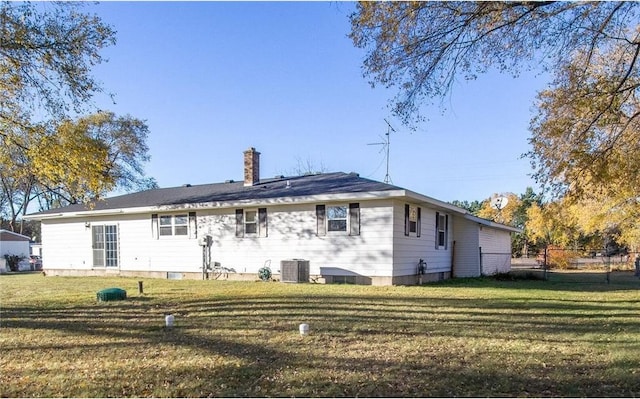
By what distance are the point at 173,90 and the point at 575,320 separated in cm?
1110

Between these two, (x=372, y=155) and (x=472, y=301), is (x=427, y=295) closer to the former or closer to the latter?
(x=472, y=301)

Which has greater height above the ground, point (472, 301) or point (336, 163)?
point (336, 163)

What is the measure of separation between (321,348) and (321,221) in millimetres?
8305

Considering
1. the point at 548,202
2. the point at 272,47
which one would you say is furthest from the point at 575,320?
the point at 272,47

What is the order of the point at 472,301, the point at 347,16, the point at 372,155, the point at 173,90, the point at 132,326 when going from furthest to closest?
1. the point at 372,155
2. the point at 173,90
3. the point at 472,301
4. the point at 347,16
5. the point at 132,326

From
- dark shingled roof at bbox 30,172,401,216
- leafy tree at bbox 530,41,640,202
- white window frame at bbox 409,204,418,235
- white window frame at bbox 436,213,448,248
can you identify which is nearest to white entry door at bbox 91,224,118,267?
dark shingled roof at bbox 30,172,401,216

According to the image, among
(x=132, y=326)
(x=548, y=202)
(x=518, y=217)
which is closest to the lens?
(x=132, y=326)

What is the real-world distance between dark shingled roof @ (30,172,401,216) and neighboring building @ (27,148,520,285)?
49 millimetres

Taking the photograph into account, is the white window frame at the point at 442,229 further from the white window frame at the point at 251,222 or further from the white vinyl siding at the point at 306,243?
the white window frame at the point at 251,222

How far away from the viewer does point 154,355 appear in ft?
16.4

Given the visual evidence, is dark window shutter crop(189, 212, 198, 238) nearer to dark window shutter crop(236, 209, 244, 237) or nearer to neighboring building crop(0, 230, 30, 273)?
dark window shutter crop(236, 209, 244, 237)

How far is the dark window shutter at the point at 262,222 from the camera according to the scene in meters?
14.4

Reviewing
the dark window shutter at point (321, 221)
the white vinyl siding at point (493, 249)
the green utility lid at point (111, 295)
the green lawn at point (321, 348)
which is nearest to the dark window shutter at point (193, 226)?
the dark window shutter at point (321, 221)

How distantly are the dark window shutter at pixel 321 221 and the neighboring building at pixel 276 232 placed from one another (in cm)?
3
